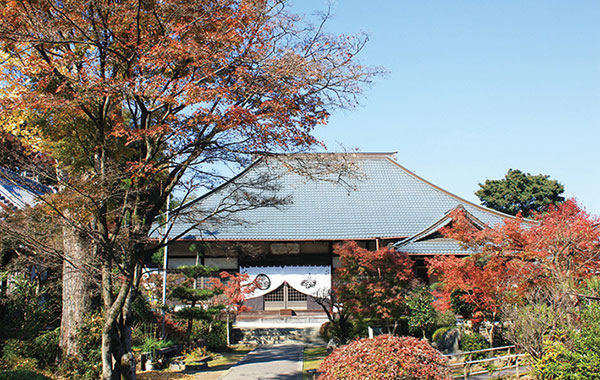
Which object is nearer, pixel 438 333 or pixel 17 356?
pixel 17 356

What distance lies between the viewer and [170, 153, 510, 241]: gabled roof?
20.0 metres

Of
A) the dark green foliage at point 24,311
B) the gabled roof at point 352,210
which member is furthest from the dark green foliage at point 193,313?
the gabled roof at point 352,210

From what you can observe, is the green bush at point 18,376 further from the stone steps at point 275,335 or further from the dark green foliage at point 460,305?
the dark green foliage at point 460,305

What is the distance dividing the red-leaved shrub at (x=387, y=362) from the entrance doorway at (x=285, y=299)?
13.1 metres

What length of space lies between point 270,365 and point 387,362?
6.75m

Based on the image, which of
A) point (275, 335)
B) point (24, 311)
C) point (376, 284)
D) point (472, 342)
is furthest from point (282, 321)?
point (24, 311)

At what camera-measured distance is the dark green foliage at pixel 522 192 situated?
35219 millimetres

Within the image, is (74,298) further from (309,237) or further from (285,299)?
(309,237)

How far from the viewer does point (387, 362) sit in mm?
6473

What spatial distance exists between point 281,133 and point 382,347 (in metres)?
3.72

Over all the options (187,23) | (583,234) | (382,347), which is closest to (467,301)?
(583,234)

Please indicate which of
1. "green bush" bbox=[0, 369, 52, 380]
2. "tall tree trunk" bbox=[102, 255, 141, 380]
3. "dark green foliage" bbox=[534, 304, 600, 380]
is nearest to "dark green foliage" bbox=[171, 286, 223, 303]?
"tall tree trunk" bbox=[102, 255, 141, 380]

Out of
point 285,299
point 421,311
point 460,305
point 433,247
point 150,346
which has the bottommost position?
point 150,346

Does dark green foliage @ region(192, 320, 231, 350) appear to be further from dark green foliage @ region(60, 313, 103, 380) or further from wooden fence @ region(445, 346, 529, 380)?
wooden fence @ region(445, 346, 529, 380)
